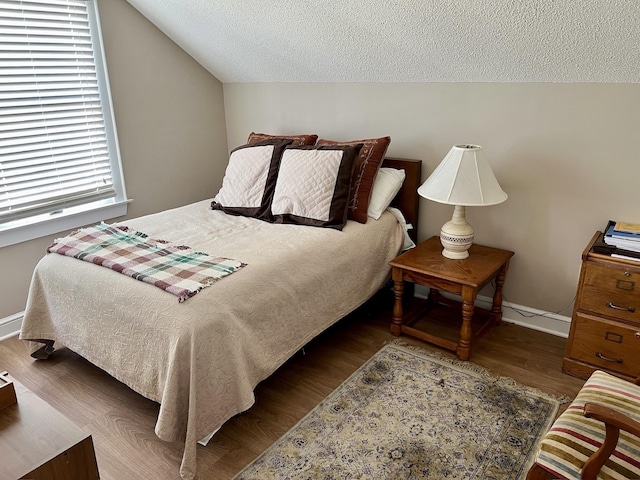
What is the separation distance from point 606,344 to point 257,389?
161 centimetres

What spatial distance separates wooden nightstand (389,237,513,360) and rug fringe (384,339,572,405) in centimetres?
5

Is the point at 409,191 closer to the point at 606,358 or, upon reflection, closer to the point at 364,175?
the point at 364,175

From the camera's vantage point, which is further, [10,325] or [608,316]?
[10,325]

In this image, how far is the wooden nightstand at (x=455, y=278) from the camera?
7.85ft

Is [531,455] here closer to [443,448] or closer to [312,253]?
[443,448]

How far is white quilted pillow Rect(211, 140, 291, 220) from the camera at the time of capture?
2859 mm

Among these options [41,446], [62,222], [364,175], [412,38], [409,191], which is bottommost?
[41,446]

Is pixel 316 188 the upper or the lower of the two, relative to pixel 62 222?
upper

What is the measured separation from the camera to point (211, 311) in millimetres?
1838

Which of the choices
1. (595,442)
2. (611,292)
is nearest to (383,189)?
(611,292)

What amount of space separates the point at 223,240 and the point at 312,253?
0.49m

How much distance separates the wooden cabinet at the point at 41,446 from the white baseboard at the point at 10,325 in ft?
4.73

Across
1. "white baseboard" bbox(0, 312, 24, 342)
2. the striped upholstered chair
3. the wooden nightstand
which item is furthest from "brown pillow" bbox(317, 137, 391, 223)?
"white baseboard" bbox(0, 312, 24, 342)

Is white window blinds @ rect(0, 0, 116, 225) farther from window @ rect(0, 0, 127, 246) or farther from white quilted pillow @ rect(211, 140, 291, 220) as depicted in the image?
white quilted pillow @ rect(211, 140, 291, 220)
